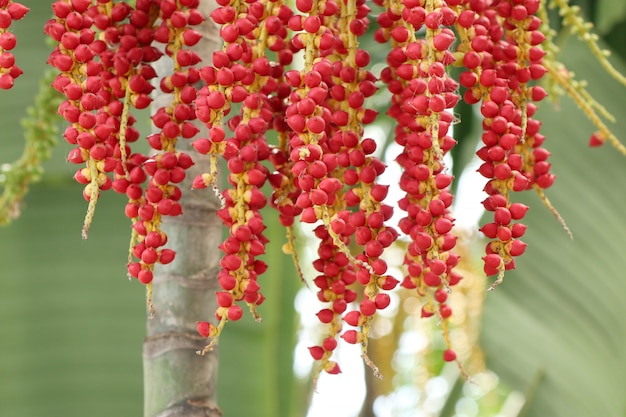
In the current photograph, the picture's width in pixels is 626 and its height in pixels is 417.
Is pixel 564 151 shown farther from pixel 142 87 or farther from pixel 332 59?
pixel 142 87

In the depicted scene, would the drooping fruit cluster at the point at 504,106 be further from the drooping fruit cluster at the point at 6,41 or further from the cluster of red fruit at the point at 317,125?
the drooping fruit cluster at the point at 6,41

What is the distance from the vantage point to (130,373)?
64.7 inches

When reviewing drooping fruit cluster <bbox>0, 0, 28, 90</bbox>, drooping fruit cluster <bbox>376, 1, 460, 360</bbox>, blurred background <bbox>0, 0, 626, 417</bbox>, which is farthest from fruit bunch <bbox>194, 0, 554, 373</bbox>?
blurred background <bbox>0, 0, 626, 417</bbox>

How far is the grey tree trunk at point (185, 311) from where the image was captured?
3.19 feet

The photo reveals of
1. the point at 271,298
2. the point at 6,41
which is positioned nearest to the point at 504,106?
the point at 6,41

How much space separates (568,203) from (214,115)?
3.31 feet

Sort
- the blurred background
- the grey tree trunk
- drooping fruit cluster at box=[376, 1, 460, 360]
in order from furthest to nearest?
the blurred background → the grey tree trunk → drooping fruit cluster at box=[376, 1, 460, 360]

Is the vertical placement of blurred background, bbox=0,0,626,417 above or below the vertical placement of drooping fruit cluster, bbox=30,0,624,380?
below

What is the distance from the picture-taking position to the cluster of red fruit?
720 millimetres

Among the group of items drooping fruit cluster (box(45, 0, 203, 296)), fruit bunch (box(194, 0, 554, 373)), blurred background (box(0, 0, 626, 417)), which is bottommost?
→ blurred background (box(0, 0, 626, 417))

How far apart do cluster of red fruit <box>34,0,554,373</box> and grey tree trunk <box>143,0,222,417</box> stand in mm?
184

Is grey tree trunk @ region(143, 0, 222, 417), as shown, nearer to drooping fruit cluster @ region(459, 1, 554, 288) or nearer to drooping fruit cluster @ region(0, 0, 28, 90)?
drooping fruit cluster @ region(0, 0, 28, 90)

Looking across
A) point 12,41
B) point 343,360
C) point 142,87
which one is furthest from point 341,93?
point 343,360

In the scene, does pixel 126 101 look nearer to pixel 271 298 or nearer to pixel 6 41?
pixel 6 41
